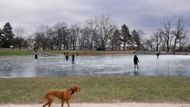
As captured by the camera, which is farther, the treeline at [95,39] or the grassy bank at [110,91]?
the treeline at [95,39]

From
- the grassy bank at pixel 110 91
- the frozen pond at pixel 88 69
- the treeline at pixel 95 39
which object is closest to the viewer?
the grassy bank at pixel 110 91

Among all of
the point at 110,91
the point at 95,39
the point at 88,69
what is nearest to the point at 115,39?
the point at 95,39

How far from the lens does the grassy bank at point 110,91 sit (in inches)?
572

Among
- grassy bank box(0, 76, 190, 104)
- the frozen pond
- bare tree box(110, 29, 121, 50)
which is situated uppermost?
bare tree box(110, 29, 121, 50)

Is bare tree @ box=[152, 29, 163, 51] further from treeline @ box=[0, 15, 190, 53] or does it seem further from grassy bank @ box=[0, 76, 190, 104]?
grassy bank @ box=[0, 76, 190, 104]

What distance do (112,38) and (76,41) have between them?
15841mm

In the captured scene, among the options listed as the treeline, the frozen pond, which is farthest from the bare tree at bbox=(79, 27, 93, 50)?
the frozen pond

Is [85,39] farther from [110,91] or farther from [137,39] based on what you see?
[110,91]

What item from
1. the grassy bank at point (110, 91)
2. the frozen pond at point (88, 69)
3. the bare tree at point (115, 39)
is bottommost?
the frozen pond at point (88, 69)

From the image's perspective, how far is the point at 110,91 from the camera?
16.2 m

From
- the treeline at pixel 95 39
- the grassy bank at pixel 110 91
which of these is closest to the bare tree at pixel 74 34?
the treeline at pixel 95 39

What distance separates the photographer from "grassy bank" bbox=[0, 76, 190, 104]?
1453 cm

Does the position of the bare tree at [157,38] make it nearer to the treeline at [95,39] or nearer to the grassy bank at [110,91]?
the treeline at [95,39]

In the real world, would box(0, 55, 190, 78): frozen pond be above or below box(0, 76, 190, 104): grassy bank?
below
